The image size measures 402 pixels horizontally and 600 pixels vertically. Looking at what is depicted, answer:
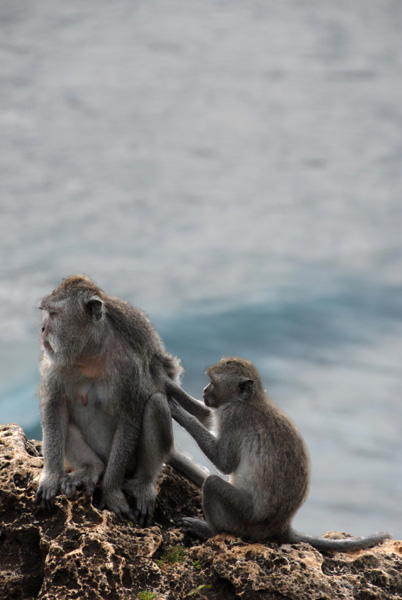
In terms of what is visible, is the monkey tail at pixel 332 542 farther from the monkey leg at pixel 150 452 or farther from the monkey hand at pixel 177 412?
the monkey hand at pixel 177 412

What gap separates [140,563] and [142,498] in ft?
2.63

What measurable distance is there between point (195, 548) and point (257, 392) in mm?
1686

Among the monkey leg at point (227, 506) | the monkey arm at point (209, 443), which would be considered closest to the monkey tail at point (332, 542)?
the monkey leg at point (227, 506)

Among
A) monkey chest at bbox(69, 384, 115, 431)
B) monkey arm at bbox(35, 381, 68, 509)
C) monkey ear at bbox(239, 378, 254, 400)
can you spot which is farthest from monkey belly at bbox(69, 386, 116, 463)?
monkey ear at bbox(239, 378, 254, 400)

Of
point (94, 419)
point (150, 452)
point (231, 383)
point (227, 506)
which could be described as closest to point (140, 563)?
point (227, 506)

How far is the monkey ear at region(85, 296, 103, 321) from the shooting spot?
27.4 feet

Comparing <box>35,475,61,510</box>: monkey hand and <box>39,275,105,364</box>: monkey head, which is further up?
<box>39,275,105,364</box>: monkey head

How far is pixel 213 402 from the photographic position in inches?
351

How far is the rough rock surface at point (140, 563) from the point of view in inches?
300

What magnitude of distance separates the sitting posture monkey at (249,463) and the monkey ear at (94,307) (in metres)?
1.41

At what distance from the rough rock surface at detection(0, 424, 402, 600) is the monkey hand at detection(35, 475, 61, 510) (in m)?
0.10

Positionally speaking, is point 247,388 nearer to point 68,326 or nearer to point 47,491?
point 68,326

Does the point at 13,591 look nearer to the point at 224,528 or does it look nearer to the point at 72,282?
the point at 224,528

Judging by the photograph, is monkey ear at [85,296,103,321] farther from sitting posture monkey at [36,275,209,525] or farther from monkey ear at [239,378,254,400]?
monkey ear at [239,378,254,400]
